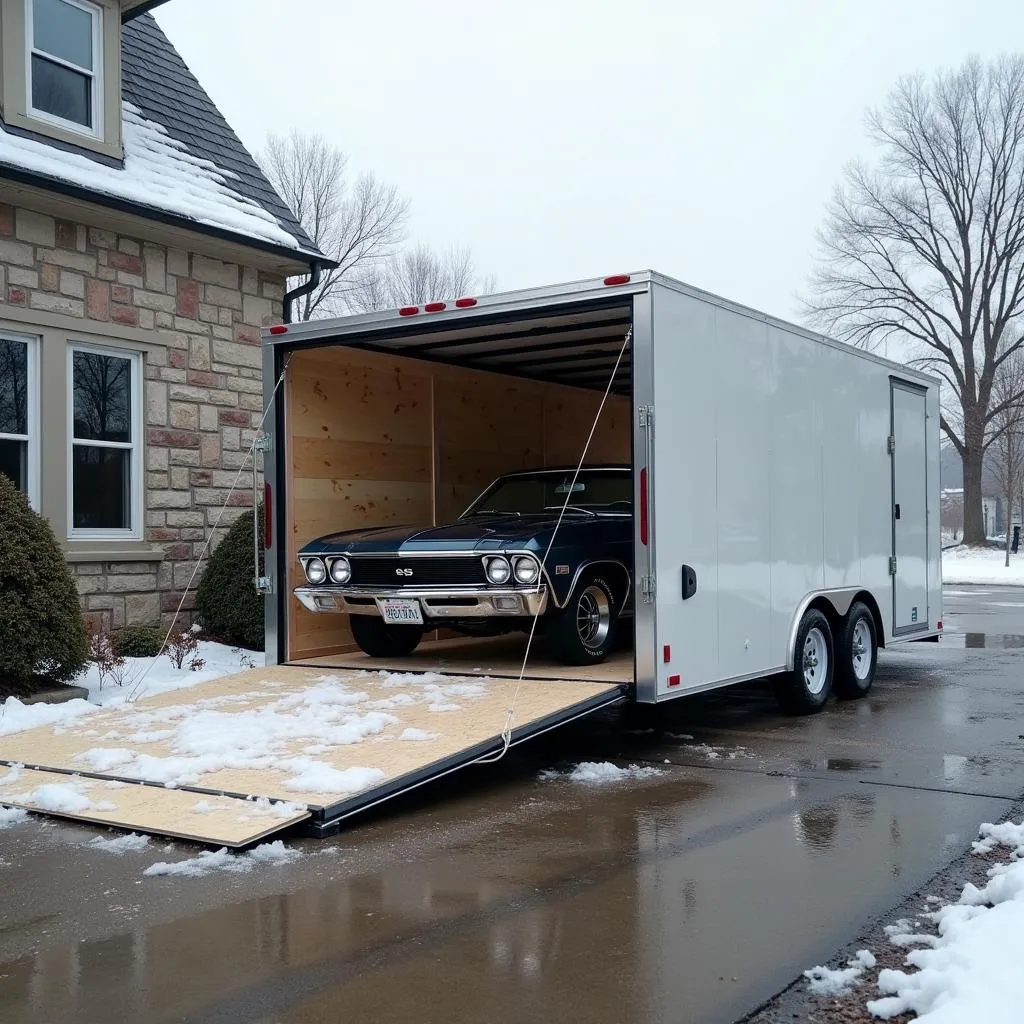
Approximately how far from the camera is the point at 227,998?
3.66 m

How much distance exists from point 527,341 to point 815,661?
3.46 metres

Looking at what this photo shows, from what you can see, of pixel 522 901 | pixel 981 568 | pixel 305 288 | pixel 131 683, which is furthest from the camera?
pixel 981 568

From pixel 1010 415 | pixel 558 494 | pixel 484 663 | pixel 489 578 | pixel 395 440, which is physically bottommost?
pixel 484 663

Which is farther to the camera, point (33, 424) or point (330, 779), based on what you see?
point (33, 424)

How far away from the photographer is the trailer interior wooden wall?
9188 millimetres

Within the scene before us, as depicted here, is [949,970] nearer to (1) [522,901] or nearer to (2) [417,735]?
(1) [522,901]

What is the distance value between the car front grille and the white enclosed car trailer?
0.68 m

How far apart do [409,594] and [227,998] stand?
174 inches

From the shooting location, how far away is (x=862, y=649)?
998 cm

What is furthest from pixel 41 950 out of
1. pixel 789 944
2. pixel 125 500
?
pixel 125 500

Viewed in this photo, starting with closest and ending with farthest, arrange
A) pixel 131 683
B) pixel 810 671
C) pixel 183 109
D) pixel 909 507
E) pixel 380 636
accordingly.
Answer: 1. pixel 810 671
2. pixel 380 636
3. pixel 131 683
4. pixel 909 507
5. pixel 183 109

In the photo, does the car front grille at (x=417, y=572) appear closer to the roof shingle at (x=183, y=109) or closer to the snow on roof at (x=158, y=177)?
the snow on roof at (x=158, y=177)

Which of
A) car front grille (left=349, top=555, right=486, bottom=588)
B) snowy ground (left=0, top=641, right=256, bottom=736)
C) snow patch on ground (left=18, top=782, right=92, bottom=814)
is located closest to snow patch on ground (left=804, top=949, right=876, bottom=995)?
snow patch on ground (left=18, top=782, right=92, bottom=814)

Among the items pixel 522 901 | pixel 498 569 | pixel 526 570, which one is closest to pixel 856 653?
pixel 526 570
